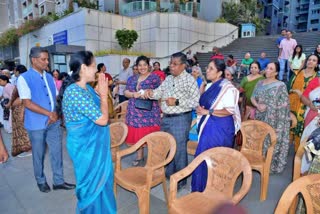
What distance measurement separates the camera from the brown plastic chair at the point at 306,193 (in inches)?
57.6

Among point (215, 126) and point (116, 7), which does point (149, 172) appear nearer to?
point (215, 126)

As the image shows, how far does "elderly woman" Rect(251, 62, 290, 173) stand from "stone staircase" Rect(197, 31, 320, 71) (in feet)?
26.8

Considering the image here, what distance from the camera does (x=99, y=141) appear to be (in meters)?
1.88

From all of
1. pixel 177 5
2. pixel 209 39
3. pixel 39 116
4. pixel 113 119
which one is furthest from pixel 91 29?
pixel 39 116

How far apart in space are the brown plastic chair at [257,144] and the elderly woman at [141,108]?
46.9 inches

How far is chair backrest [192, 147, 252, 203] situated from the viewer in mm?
1966

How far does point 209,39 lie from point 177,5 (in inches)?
118

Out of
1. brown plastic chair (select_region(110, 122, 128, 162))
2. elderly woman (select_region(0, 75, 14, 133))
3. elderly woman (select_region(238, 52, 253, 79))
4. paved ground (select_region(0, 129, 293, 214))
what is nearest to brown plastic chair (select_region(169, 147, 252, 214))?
paved ground (select_region(0, 129, 293, 214))

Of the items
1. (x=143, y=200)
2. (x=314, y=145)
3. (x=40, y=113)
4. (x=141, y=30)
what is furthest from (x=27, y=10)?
(x=314, y=145)

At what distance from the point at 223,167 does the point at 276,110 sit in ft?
5.06

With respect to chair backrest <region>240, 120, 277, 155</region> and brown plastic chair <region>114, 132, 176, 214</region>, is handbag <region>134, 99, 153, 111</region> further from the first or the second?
chair backrest <region>240, 120, 277, 155</region>

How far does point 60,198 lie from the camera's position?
2.68 meters

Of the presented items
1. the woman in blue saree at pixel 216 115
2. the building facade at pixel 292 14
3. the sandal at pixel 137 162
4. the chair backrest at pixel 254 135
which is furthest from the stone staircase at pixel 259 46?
the building facade at pixel 292 14

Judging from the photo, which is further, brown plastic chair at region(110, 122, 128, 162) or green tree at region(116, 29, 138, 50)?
green tree at region(116, 29, 138, 50)
